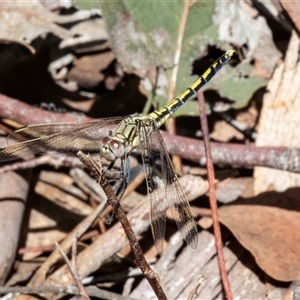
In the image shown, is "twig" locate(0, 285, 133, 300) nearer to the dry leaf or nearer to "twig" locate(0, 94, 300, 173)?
the dry leaf

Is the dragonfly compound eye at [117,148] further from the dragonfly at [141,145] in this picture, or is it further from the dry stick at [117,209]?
the dry stick at [117,209]

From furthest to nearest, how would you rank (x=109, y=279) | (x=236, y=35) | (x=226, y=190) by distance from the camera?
1. (x=236, y=35)
2. (x=226, y=190)
3. (x=109, y=279)

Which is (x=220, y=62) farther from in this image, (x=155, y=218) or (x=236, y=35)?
(x=155, y=218)

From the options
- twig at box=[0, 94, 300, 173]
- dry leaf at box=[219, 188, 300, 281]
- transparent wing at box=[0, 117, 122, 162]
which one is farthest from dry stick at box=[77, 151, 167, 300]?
twig at box=[0, 94, 300, 173]

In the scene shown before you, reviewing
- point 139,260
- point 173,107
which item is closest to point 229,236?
point 173,107

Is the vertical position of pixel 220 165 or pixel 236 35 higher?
pixel 236 35

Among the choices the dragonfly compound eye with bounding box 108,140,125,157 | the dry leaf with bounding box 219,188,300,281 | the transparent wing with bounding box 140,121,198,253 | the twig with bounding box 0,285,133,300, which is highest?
the dragonfly compound eye with bounding box 108,140,125,157
